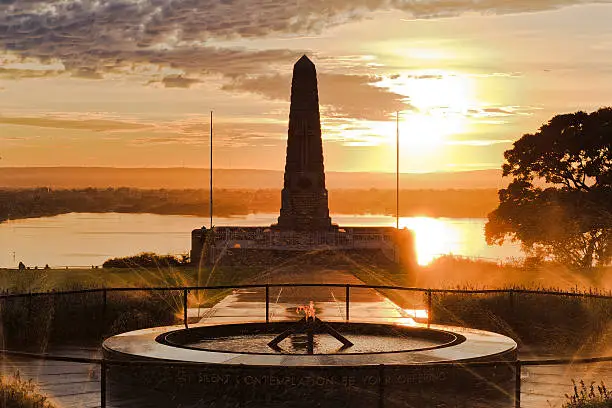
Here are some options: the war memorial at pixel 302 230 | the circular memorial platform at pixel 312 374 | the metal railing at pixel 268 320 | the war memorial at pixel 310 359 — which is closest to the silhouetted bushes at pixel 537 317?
the metal railing at pixel 268 320

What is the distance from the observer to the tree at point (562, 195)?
163 ft

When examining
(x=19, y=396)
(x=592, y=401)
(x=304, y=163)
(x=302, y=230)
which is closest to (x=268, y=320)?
(x=19, y=396)

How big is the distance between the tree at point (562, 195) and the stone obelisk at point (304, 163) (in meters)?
9.69

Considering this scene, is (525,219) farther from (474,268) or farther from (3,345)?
(3,345)

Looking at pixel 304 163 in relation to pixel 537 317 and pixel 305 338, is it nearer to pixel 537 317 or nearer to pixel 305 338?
pixel 537 317

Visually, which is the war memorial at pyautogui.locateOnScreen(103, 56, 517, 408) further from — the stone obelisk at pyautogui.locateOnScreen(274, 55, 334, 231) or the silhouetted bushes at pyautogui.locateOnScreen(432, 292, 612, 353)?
the stone obelisk at pyautogui.locateOnScreen(274, 55, 334, 231)

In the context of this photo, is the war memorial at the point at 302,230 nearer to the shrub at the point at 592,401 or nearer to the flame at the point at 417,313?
the flame at the point at 417,313

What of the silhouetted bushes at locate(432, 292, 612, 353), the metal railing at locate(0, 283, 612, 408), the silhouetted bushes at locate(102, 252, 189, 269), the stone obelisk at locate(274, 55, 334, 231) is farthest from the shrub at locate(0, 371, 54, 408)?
the stone obelisk at locate(274, 55, 334, 231)

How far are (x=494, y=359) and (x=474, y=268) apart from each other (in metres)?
32.9

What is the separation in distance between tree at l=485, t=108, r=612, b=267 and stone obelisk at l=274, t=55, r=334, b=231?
9.69 m

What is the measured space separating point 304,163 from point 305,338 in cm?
3565

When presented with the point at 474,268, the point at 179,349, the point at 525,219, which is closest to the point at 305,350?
the point at 179,349

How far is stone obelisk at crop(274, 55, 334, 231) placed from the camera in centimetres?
5300

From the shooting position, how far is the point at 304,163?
177ft
